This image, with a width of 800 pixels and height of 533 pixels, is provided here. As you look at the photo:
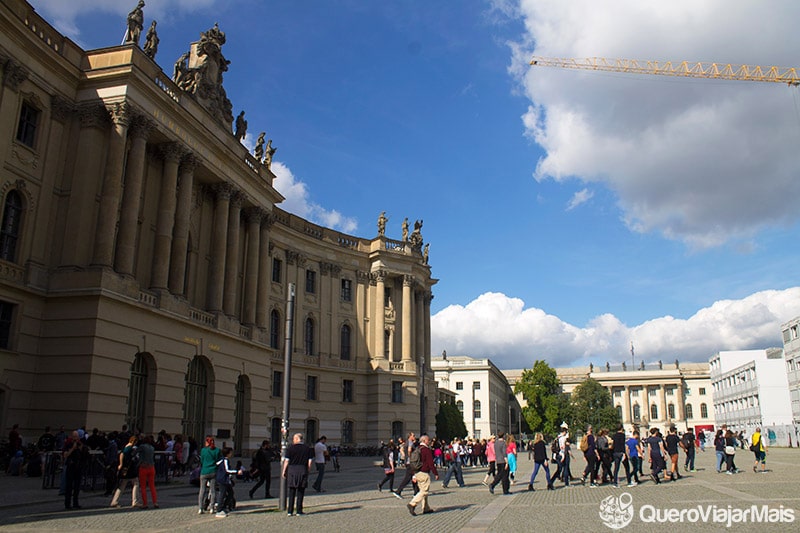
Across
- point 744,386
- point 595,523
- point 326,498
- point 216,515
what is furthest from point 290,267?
point 744,386

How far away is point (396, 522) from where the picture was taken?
13969 millimetres

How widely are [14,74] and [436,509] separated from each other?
22476mm

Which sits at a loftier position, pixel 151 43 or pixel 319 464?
pixel 151 43

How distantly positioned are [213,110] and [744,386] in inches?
3262

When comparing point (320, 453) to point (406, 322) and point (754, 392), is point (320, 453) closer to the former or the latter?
point (406, 322)

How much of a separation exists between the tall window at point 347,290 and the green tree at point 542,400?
53.7m

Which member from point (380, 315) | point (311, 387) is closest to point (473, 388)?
point (380, 315)

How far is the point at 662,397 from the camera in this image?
5064 inches

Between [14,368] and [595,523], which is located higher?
[14,368]

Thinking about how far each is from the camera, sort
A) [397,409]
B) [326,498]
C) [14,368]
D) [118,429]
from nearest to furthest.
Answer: [326,498] → [14,368] → [118,429] → [397,409]

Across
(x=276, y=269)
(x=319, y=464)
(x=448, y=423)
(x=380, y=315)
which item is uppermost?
(x=276, y=269)

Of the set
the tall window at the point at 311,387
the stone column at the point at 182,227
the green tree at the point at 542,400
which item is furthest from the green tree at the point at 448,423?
the stone column at the point at 182,227

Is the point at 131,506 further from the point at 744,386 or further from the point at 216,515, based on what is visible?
the point at 744,386

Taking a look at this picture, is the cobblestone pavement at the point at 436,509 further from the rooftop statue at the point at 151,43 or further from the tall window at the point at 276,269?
the tall window at the point at 276,269
